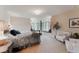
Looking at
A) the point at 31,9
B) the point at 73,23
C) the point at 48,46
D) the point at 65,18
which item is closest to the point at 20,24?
the point at 31,9

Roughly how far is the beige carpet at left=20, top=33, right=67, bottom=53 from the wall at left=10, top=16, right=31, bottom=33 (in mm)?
313

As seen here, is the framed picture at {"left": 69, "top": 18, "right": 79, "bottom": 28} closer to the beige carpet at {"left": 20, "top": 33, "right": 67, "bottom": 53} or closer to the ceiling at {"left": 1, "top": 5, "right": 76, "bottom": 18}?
the ceiling at {"left": 1, "top": 5, "right": 76, "bottom": 18}

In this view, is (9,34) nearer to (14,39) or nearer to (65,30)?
(14,39)

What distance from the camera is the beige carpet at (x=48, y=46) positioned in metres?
1.75

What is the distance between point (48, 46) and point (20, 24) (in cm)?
61

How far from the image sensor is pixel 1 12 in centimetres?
172

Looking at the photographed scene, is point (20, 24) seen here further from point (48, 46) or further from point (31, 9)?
point (48, 46)

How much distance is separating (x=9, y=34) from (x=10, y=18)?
0.27 meters

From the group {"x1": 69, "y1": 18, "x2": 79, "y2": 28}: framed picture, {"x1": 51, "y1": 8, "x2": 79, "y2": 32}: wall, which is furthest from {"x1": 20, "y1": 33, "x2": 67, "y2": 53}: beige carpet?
{"x1": 69, "y1": 18, "x2": 79, "y2": 28}: framed picture

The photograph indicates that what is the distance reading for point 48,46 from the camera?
1.78 metres

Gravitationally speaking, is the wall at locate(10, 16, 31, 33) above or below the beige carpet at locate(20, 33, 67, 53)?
above

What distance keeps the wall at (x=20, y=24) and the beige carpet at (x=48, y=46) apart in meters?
Result: 0.31

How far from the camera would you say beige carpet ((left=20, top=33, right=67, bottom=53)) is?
5.73ft
